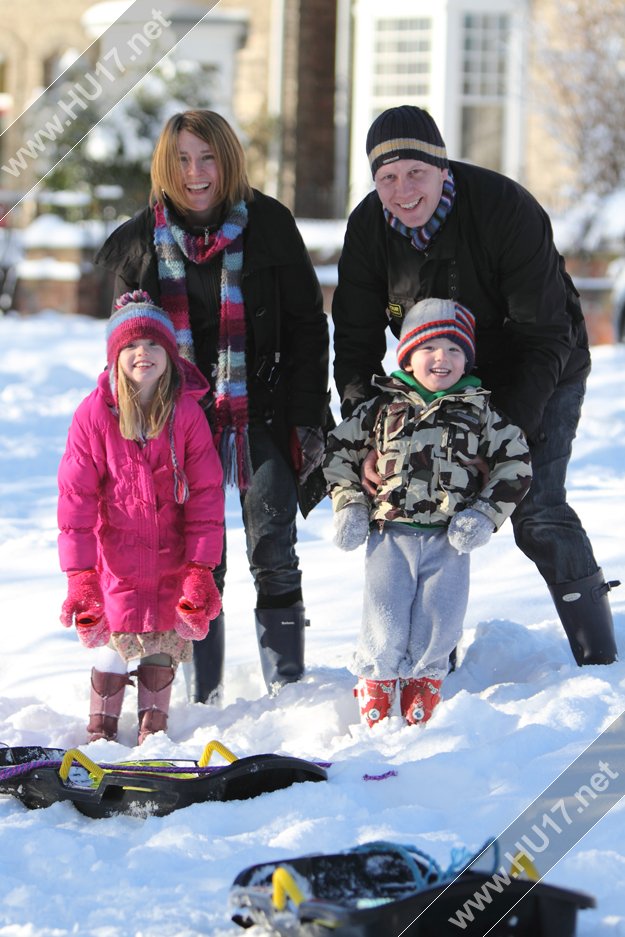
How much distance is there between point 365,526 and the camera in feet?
12.6

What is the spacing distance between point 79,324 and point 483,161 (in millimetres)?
6975

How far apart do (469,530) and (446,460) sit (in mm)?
223

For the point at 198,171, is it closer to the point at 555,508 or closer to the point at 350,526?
the point at 350,526

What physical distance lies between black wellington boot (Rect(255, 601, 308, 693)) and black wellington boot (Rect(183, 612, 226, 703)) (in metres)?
0.14

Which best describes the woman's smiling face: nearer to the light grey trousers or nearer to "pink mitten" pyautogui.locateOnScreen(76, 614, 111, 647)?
the light grey trousers

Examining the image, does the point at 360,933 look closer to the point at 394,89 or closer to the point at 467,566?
the point at 467,566

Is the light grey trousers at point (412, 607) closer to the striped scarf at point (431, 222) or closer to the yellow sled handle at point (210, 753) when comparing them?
the yellow sled handle at point (210, 753)

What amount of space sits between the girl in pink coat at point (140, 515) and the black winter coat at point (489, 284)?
542 millimetres

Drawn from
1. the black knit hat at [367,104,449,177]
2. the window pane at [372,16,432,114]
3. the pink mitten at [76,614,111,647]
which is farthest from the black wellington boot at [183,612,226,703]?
the window pane at [372,16,432,114]

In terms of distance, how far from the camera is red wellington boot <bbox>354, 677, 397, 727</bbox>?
385cm

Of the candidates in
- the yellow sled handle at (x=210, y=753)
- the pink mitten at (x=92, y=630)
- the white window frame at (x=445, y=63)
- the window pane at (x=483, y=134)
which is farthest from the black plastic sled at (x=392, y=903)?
the window pane at (x=483, y=134)

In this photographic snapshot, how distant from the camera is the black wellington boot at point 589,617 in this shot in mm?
4098

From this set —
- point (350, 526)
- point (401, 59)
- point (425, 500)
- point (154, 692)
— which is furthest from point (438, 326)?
point (401, 59)

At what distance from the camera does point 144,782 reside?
3141mm
